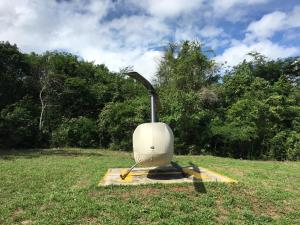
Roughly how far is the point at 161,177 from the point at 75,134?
34.9 feet

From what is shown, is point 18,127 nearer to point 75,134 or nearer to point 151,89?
point 75,134

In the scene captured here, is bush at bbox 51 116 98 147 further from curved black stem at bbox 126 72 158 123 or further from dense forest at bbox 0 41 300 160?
curved black stem at bbox 126 72 158 123

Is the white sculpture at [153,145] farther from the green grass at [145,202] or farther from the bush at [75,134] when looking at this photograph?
the bush at [75,134]

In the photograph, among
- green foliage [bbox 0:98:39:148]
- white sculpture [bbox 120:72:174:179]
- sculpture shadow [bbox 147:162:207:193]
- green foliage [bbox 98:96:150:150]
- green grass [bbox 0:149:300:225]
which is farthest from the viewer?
green foliage [bbox 0:98:39:148]

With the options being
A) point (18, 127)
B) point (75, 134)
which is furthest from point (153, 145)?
point (18, 127)

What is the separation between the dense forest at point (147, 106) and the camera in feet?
55.9

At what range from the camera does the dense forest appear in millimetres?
17047

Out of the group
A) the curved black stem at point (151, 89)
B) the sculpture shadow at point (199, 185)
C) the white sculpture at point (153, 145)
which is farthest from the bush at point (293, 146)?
the white sculpture at point (153, 145)

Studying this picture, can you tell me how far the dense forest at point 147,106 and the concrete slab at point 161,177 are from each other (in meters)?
7.63

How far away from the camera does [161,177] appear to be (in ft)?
26.8

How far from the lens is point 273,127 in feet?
57.5

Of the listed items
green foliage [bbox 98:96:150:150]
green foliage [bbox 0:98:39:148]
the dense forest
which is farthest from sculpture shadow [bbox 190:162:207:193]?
green foliage [bbox 0:98:39:148]

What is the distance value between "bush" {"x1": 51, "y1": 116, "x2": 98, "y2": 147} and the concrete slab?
921cm

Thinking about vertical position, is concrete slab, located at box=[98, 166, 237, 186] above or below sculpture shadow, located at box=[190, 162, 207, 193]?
above
